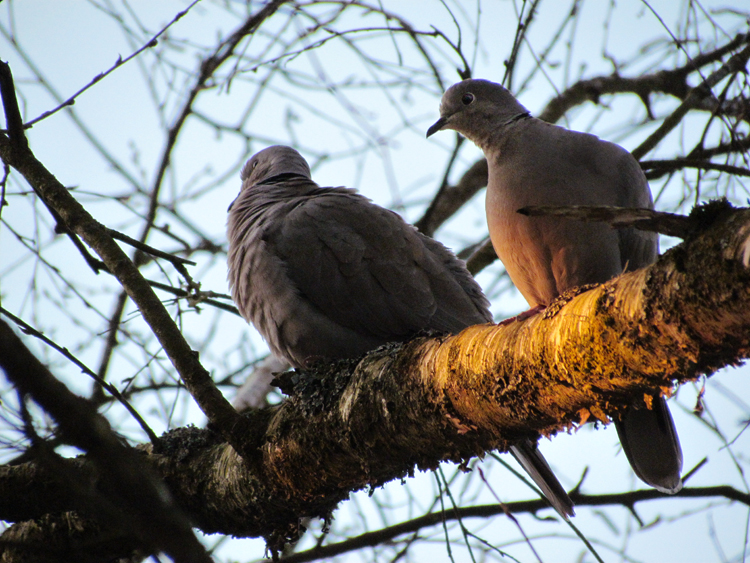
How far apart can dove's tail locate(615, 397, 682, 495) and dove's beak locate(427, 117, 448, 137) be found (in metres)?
1.95

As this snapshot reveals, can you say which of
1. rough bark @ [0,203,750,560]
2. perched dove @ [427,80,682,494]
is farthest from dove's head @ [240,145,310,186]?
rough bark @ [0,203,750,560]

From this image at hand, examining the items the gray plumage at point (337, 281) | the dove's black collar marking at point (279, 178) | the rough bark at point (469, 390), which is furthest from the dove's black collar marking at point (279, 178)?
the rough bark at point (469, 390)

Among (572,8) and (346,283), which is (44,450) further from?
(572,8)

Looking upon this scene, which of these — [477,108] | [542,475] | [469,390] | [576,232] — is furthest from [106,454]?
[477,108]

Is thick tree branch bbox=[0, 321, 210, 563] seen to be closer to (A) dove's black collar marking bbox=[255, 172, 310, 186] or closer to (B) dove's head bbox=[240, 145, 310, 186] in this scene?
(A) dove's black collar marking bbox=[255, 172, 310, 186]

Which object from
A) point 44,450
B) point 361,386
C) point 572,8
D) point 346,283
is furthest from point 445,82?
point 44,450

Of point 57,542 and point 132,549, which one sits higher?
point 57,542

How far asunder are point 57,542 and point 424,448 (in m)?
1.68

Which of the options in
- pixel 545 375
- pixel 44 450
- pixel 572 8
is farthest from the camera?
pixel 572 8

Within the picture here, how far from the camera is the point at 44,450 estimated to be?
1.03m

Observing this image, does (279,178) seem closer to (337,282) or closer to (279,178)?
(279,178)

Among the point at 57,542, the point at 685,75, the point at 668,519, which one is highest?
the point at 685,75

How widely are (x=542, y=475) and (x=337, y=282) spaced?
132 cm

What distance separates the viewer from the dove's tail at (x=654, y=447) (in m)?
2.54
